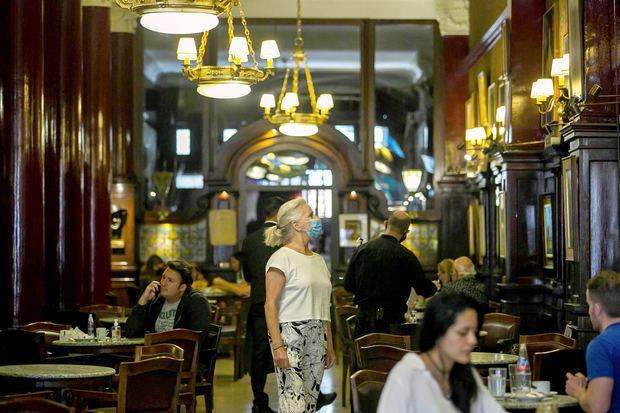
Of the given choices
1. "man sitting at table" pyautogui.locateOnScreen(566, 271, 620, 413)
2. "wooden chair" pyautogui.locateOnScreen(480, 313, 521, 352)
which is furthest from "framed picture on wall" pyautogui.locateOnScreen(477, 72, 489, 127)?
"man sitting at table" pyautogui.locateOnScreen(566, 271, 620, 413)

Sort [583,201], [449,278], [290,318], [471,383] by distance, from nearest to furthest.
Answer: [471,383] → [290,318] → [583,201] → [449,278]

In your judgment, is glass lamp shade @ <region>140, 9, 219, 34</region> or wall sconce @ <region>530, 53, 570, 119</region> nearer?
glass lamp shade @ <region>140, 9, 219, 34</region>

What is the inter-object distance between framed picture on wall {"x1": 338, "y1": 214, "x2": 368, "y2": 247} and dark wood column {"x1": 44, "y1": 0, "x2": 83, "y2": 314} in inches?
220

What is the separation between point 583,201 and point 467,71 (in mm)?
8639

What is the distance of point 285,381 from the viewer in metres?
5.84

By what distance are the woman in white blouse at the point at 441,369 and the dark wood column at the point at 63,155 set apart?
8.19 metres

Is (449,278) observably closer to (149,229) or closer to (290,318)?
(290,318)

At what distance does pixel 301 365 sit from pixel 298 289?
426mm

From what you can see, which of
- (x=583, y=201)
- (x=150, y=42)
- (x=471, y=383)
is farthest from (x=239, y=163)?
(x=471, y=383)

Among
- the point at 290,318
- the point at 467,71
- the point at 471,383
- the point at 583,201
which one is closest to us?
the point at 471,383

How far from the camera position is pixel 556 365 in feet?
19.2

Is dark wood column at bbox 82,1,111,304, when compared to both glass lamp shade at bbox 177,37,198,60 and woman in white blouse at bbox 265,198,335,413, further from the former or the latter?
woman in white blouse at bbox 265,198,335,413

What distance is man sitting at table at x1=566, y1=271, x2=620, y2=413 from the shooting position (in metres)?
4.57

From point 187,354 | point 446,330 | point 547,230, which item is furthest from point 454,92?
point 446,330
